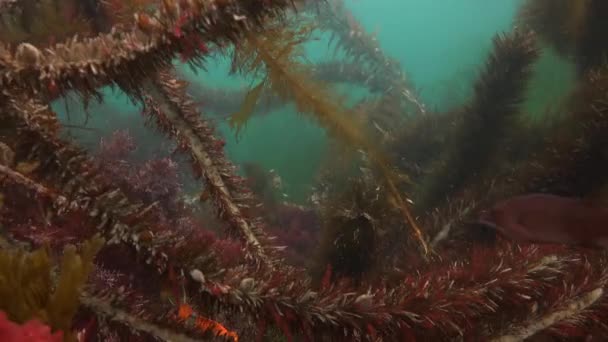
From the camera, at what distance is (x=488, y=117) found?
479 cm

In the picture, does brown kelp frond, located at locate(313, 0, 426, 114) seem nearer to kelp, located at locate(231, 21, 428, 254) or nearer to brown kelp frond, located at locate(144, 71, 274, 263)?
kelp, located at locate(231, 21, 428, 254)

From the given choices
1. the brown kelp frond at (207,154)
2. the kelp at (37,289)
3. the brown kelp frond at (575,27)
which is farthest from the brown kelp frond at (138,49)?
the brown kelp frond at (575,27)

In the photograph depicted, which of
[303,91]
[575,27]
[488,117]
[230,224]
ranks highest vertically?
[575,27]

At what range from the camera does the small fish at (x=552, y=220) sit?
89.4 inches

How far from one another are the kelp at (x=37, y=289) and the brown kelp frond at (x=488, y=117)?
393cm

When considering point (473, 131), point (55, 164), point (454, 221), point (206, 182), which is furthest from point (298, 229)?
point (55, 164)

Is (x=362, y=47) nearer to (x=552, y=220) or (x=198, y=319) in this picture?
(x=552, y=220)

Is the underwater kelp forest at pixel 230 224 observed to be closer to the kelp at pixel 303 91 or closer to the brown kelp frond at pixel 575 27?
the kelp at pixel 303 91

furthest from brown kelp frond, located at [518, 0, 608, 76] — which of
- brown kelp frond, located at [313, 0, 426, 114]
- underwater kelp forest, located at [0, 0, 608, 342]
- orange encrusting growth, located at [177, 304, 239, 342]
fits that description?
orange encrusting growth, located at [177, 304, 239, 342]

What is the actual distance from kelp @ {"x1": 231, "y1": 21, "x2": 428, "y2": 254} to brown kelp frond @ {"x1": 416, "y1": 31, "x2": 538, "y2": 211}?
2161 millimetres

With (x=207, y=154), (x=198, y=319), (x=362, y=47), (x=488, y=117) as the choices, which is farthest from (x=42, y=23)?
(x=362, y=47)

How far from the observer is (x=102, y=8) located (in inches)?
114

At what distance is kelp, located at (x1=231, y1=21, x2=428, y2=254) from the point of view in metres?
2.56

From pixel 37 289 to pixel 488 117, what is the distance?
4.54 m
